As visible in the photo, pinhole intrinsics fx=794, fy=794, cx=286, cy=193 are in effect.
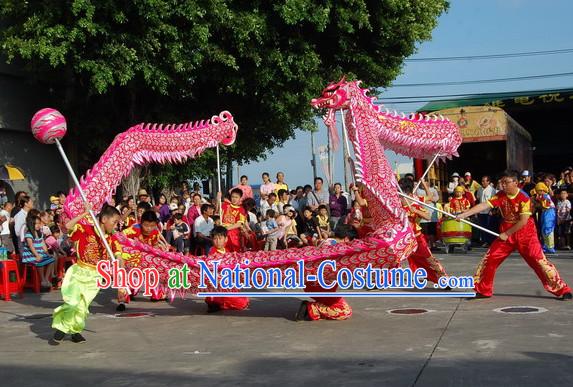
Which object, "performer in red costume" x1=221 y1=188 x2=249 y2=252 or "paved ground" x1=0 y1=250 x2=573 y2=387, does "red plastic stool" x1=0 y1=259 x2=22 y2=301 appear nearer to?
"paved ground" x1=0 y1=250 x2=573 y2=387

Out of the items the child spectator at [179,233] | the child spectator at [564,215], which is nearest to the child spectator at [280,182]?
the child spectator at [179,233]

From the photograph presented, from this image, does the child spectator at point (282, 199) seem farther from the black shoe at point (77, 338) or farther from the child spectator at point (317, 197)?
the black shoe at point (77, 338)

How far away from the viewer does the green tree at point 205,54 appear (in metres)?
16.2

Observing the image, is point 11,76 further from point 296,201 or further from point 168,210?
point 296,201

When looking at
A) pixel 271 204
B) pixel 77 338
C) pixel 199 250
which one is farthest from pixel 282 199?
pixel 77 338

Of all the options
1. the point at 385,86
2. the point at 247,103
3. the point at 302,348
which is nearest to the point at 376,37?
the point at 385,86

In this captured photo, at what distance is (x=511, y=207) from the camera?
378 inches

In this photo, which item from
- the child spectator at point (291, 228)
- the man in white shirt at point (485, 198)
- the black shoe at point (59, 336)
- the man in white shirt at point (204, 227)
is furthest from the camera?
the man in white shirt at point (485, 198)

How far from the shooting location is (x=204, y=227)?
1463 centimetres

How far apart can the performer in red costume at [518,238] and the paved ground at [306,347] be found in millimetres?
270

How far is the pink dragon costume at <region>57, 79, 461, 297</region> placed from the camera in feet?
27.7

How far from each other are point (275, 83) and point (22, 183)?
7.83 meters

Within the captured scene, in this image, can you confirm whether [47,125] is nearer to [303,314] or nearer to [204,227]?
[303,314]

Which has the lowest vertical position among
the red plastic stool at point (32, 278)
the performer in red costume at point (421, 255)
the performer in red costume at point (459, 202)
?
the red plastic stool at point (32, 278)
